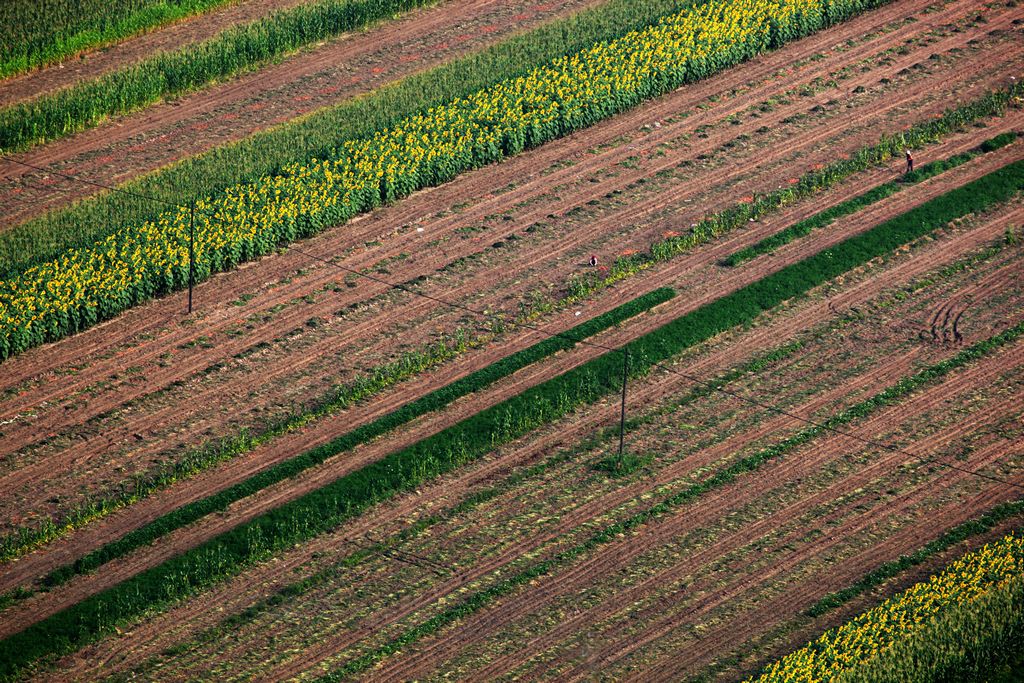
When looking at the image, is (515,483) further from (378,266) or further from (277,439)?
(378,266)

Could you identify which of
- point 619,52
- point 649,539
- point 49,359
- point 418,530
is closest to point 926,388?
point 649,539

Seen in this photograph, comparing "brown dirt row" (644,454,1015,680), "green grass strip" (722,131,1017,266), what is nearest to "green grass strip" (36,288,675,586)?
"green grass strip" (722,131,1017,266)

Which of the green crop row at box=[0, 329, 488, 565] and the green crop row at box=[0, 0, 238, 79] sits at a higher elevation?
the green crop row at box=[0, 0, 238, 79]

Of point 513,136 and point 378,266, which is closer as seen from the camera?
point 378,266

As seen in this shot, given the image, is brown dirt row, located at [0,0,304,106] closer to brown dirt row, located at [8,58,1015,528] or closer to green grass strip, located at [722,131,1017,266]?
brown dirt row, located at [8,58,1015,528]

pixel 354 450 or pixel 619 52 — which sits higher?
pixel 619 52
